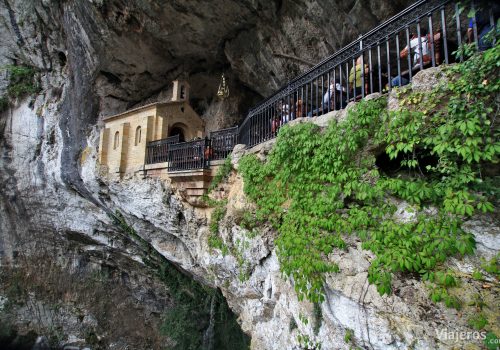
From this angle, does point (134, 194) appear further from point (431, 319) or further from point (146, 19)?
point (431, 319)

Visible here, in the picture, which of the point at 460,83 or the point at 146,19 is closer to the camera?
the point at 460,83

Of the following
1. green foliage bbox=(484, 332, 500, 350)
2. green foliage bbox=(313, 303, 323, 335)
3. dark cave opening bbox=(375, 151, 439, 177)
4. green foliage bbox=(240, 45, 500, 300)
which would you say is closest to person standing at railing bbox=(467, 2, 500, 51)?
green foliage bbox=(240, 45, 500, 300)

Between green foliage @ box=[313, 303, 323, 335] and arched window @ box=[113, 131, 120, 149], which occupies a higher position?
arched window @ box=[113, 131, 120, 149]

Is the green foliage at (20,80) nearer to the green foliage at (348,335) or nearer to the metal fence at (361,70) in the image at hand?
the metal fence at (361,70)

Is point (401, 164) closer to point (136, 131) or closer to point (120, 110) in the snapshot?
point (136, 131)

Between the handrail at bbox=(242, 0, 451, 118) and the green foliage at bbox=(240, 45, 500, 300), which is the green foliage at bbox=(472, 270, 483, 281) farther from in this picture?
the handrail at bbox=(242, 0, 451, 118)

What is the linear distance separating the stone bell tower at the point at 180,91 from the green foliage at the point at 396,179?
8.50 m

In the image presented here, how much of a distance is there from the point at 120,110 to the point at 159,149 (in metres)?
5.93

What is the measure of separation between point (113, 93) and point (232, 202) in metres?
10.4

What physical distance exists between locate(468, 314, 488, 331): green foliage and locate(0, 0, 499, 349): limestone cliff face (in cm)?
240

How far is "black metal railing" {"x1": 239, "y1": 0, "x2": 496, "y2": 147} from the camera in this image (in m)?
3.16

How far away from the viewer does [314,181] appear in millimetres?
3807

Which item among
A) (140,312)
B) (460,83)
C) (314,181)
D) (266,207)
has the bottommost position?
(140,312)

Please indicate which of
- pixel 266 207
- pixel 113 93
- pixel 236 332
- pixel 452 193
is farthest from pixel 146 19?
pixel 236 332
